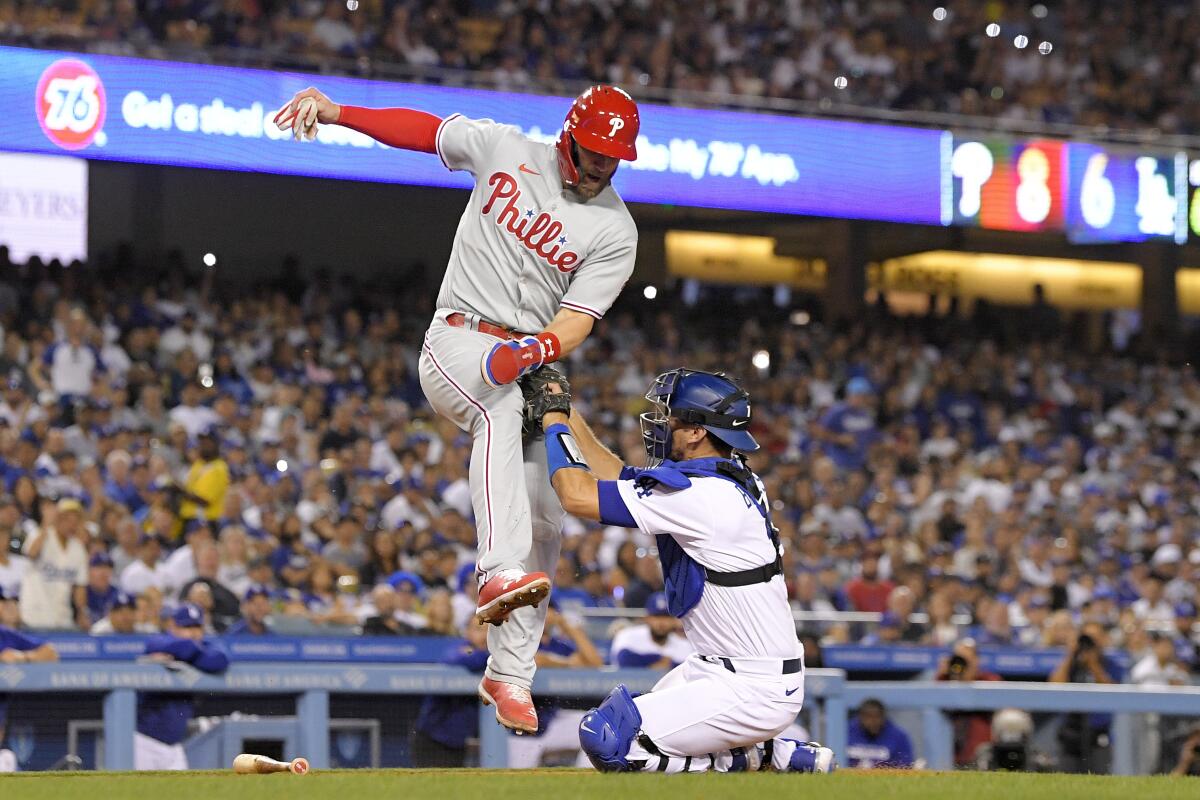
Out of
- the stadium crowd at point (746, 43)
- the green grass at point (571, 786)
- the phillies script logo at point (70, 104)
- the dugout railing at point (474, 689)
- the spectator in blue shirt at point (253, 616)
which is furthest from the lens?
the stadium crowd at point (746, 43)

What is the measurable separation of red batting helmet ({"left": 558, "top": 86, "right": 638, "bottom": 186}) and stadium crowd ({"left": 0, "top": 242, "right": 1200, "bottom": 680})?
4.64 m

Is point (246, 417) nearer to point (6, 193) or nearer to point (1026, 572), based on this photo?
point (6, 193)

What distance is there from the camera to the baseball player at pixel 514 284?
524 cm

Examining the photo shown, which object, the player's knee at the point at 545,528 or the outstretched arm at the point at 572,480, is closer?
the outstretched arm at the point at 572,480

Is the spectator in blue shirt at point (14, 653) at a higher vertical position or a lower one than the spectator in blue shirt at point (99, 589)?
lower

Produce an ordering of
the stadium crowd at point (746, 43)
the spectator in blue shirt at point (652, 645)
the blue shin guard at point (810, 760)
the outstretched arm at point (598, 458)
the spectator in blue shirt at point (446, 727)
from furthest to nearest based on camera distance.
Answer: the stadium crowd at point (746, 43) → the spectator in blue shirt at point (652, 645) → the spectator in blue shirt at point (446, 727) → the outstretched arm at point (598, 458) → the blue shin guard at point (810, 760)

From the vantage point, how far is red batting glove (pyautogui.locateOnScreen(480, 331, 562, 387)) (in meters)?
5.11

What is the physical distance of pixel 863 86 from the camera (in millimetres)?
17078

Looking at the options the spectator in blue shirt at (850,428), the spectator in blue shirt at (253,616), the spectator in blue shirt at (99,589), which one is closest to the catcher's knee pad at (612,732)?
the spectator in blue shirt at (253,616)

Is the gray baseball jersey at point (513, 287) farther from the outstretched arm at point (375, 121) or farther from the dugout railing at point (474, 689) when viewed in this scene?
the dugout railing at point (474, 689)

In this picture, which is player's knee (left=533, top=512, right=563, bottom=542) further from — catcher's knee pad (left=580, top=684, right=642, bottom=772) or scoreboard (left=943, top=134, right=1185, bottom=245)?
scoreboard (left=943, top=134, right=1185, bottom=245)

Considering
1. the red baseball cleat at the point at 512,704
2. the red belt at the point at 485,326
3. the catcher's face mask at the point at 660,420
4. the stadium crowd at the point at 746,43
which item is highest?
the stadium crowd at the point at 746,43

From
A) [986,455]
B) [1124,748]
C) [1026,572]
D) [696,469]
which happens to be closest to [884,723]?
[1124,748]

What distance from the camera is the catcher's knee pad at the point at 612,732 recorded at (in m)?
5.27
